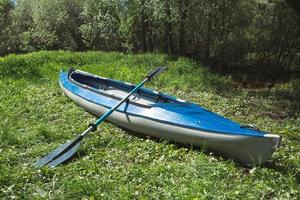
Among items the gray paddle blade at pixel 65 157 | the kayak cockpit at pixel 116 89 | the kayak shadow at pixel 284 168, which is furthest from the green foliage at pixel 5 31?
the kayak shadow at pixel 284 168

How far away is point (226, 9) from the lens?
15398 mm

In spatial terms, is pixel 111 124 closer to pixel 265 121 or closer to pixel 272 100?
pixel 265 121

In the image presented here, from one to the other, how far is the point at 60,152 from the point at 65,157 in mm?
114

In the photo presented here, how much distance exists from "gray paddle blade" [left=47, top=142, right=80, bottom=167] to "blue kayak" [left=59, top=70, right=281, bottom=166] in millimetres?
1178

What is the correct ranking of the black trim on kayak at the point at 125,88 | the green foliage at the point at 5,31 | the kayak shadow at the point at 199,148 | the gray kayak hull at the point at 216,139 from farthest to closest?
the green foliage at the point at 5,31, the black trim on kayak at the point at 125,88, the kayak shadow at the point at 199,148, the gray kayak hull at the point at 216,139

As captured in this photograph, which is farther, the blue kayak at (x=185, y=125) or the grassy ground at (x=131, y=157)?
the blue kayak at (x=185, y=125)

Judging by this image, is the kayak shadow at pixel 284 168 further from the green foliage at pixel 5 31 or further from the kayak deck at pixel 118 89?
the green foliage at pixel 5 31

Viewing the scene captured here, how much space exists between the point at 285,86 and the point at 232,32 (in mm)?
3949

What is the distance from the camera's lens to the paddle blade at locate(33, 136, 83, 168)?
5391 millimetres

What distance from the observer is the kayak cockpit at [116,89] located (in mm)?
7457

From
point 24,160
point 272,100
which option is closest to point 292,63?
point 272,100

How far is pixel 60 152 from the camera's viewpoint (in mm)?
5594

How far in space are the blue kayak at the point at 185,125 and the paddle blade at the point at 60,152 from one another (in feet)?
3.58

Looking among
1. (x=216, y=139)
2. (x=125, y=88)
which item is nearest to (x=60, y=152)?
(x=216, y=139)
